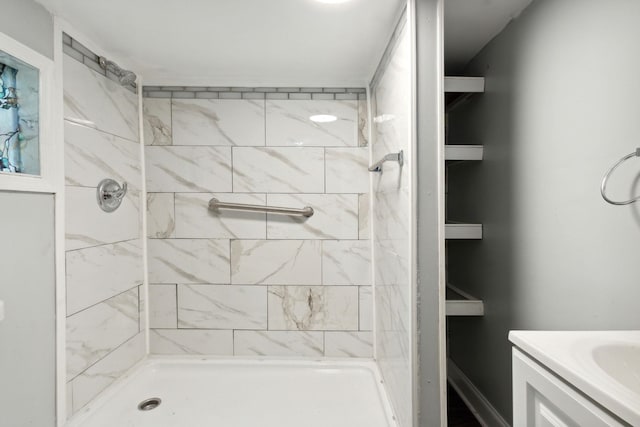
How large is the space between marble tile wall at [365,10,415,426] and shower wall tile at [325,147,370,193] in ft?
0.35

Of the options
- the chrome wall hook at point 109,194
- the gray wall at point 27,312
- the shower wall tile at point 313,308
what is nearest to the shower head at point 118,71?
the chrome wall hook at point 109,194

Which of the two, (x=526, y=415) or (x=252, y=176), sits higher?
(x=252, y=176)

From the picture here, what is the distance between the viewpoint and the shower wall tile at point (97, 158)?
151cm

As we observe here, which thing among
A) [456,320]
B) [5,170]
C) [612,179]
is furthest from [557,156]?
[5,170]

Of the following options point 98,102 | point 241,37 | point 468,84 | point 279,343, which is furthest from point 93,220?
point 468,84

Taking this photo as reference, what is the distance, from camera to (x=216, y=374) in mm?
2047

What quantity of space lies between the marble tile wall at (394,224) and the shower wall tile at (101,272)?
4.75ft

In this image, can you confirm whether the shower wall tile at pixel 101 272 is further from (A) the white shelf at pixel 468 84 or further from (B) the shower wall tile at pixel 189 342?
(A) the white shelf at pixel 468 84

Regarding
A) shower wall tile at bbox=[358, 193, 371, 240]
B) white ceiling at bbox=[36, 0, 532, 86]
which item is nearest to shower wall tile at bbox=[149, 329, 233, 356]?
shower wall tile at bbox=[358, 193, 371, 240]

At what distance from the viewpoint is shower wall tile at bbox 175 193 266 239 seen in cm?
212

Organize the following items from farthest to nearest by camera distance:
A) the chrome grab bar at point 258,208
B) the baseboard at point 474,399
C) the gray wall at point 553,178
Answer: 1. the chrome grab bar at point 258,208
2. the baseboard at point 474,399
3. the gray wall at point 553,178

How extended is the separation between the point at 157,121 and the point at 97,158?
1.76 ft

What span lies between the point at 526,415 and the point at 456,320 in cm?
148

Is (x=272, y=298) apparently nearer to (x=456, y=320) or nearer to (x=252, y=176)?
(x=252, y=176)
